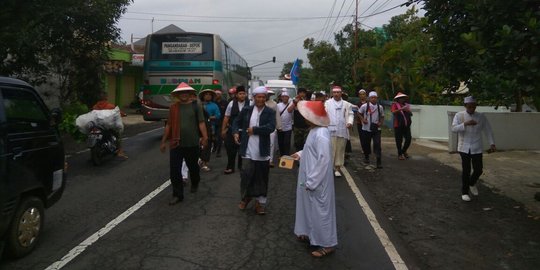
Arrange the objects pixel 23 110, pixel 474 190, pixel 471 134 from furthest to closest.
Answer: pixel 474 190 → pixel 471 134 → pixel 23 110

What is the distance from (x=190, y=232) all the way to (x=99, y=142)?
216 inches

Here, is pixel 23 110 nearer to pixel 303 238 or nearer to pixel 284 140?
pixel 303 238

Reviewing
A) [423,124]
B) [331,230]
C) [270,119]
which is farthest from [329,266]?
[423,124]

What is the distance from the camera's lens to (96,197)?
750 centimetres

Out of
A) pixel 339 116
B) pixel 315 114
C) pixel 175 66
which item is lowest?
pixel 339 116

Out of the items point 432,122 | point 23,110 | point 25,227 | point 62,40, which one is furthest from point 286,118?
point 432,122

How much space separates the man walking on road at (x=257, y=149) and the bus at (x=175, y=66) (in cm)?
946

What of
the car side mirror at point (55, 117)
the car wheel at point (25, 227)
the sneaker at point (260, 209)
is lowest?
the sneaker at point (260, 209)

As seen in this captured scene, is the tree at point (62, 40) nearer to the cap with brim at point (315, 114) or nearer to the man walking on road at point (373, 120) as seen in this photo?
Answer: the cap with brim at point (315, 114)

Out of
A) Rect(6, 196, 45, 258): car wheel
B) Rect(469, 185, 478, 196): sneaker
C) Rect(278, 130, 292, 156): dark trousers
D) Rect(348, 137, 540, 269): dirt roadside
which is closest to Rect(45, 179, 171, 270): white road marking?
Rect(6, 196, 45, 258): car wheel

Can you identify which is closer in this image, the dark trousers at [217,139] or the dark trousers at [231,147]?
the dark trousers at [231,147]

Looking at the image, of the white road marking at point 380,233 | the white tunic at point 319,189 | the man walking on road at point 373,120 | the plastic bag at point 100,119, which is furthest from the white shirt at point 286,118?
the white tunic at point 319,189

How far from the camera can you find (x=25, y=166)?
4.79 m

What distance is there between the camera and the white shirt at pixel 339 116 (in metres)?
9.36
